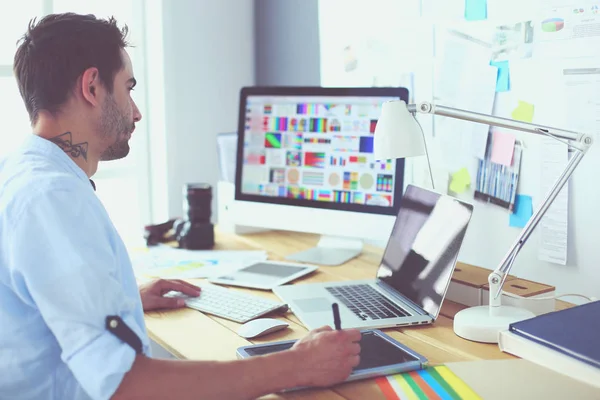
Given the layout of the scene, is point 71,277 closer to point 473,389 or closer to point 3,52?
point 473,389

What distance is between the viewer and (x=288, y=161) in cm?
200

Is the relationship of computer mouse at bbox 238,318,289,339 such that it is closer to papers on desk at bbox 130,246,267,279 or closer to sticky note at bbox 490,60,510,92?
papers on desk at bbox 130,246,267,279

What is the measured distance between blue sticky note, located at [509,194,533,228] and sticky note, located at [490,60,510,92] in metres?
0.27

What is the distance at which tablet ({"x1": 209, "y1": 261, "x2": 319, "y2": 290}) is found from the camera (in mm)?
1714

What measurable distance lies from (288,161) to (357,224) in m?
0.30

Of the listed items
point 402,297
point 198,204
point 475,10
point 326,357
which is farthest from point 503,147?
point 198,204

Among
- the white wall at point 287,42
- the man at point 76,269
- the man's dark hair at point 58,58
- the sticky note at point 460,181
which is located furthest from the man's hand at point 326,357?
the white wall at point 287,42

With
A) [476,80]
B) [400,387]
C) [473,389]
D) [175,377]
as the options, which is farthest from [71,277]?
[476,80]

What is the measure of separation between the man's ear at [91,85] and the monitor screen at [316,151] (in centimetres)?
85

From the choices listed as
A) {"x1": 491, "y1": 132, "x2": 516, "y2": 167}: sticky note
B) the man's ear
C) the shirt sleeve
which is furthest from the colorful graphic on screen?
the shirt sleeve

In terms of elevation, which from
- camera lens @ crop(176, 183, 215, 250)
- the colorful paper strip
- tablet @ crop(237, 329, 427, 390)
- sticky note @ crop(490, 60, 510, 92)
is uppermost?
sticky note @ crop(490, 60, 510, 92)

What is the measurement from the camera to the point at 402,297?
1.54 metres

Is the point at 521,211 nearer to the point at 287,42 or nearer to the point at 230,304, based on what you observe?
the point at 230,304

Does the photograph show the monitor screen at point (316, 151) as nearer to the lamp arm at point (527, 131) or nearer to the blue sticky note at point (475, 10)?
the blue sticky note at point (475, 10)
